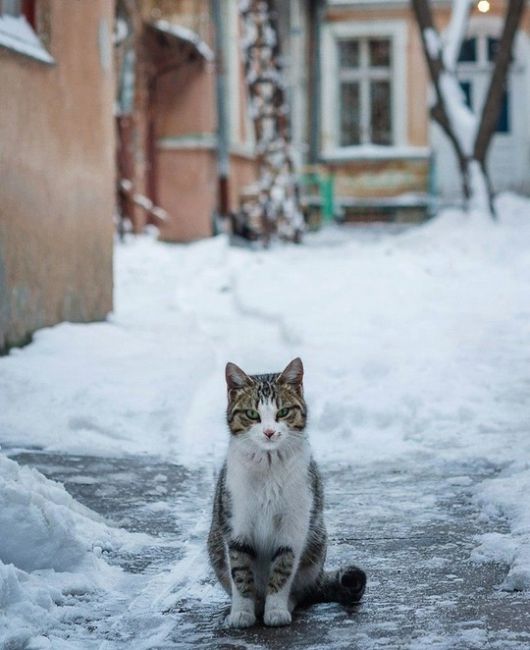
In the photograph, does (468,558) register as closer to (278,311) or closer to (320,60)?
(278,311)

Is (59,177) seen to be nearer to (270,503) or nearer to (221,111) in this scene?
(270,503)

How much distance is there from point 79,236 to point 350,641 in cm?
792

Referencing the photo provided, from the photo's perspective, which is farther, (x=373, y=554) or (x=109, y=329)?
(x=109, y=329)

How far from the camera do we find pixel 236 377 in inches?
177

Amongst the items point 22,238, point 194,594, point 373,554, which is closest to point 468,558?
point 373,554

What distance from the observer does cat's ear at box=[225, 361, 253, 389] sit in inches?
177

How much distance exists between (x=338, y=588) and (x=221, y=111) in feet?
65.1

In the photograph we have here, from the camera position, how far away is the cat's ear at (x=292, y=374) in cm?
450

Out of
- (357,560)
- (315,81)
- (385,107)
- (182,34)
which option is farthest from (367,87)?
(357,560)

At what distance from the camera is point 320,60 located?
3134 centimetres

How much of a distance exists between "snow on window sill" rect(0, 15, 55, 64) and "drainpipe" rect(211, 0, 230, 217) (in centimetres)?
1300

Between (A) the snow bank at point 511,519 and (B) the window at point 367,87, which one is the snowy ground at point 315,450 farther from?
(B) the window at point 367,87

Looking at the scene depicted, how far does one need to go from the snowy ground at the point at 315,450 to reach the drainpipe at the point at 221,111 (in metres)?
8.18

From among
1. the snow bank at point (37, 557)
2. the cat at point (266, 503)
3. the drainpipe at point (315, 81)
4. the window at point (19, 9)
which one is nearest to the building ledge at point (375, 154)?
the drainpipe at point (315, 81)
